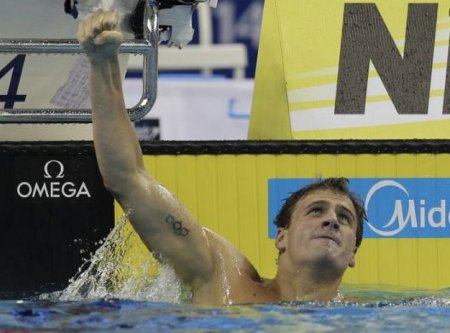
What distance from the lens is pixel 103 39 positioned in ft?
13.3

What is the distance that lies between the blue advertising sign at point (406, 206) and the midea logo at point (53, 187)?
1358 mm

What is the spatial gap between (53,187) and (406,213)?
176cm

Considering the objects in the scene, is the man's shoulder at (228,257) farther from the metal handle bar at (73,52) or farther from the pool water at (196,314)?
the metal handle bar at (73,52)

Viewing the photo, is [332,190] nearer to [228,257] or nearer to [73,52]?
[228,257]

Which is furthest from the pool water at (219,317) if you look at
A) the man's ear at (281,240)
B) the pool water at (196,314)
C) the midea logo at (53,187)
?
the midea logo at (53,187)

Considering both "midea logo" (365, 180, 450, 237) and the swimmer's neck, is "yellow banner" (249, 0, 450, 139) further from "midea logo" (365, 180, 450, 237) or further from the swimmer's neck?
the swimmer's neck

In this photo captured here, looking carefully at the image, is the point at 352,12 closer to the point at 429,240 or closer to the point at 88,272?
the point at 429,240

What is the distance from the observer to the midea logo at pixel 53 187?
6016mm

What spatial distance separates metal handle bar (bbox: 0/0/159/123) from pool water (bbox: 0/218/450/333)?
563 millimetres

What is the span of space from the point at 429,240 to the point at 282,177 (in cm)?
80

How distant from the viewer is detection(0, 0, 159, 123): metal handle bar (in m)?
4.94

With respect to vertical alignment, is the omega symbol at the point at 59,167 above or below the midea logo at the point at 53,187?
above

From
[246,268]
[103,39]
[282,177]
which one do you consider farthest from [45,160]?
[103,39]

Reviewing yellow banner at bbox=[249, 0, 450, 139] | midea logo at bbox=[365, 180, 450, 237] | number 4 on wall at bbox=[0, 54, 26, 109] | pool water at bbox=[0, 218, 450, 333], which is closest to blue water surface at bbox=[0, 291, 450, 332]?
pool water at bbox=[0, 218, 450, 333]
